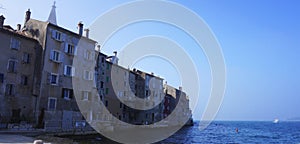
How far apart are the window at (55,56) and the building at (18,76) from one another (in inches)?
67.4

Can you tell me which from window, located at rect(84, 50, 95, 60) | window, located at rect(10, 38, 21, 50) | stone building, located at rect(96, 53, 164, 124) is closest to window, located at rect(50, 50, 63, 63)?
window, located at rect(10, 38, 21, 50)

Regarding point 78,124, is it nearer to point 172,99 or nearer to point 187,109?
point 172,99

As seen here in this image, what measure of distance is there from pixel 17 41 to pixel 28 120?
1023 cm

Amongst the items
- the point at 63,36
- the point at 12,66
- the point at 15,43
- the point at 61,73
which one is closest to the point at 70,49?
the point at 63,36

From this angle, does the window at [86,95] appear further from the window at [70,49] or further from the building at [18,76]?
the building at [18,76]

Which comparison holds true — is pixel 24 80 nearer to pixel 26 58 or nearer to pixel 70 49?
pixel 26 58

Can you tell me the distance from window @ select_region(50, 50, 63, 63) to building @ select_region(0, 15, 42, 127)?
1712mm

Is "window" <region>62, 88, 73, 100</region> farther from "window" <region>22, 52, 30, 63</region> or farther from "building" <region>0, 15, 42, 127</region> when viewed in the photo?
"window" <region>22, 52, 30, 63</region>

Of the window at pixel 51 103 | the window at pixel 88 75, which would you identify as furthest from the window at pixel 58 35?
the window at pixel 51 103

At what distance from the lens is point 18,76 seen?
37.0 metres

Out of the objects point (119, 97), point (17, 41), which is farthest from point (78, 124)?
point (119, 97)

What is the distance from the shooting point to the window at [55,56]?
4016cm

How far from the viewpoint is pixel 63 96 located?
41906 millimetres

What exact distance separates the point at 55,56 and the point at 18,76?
5.80 metres
